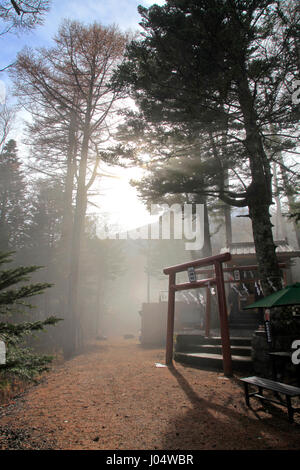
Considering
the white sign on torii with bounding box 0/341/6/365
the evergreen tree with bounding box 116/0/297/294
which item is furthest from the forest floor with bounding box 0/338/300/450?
the evergreen tree with bounding box 116/0/297/294

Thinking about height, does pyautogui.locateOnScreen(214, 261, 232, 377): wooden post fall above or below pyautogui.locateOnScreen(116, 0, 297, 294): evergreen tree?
below

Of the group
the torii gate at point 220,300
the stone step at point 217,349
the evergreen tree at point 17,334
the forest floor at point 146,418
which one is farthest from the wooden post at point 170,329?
the evergreen tree at point 17,334

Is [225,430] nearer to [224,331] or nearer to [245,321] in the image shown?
[224,331]

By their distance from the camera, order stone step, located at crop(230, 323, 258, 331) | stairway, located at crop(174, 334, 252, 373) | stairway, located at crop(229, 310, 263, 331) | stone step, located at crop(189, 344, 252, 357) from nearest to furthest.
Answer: stairway, located at crop(174, 334, 252, 373), stone step, located at crop(189, 344, 252, 357), stone step, located at crop(230, 323, 258, 331), stairway, located at crop(229, 310, 263, 331)

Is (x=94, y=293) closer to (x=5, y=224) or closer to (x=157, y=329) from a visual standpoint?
(x=5, y=224)

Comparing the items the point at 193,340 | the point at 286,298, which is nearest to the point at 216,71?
the point at 286,298

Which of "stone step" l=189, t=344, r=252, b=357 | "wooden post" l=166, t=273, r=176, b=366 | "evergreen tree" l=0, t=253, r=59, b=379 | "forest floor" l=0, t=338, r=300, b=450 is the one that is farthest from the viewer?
"wooden post" l=166, t=273, r=176, b=366

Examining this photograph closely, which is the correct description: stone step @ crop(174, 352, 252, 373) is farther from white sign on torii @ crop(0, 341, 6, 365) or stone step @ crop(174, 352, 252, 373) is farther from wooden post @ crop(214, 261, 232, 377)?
white sign on torii @ crop(0, 341, 6, 365)

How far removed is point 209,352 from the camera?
8.16 m

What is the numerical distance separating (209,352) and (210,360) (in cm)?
79

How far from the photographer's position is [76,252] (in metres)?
15.3

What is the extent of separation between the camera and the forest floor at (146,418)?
3.40m

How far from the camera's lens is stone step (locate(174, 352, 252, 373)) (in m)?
6.66

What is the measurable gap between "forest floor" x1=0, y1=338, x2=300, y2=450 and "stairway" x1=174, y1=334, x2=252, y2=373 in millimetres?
727
